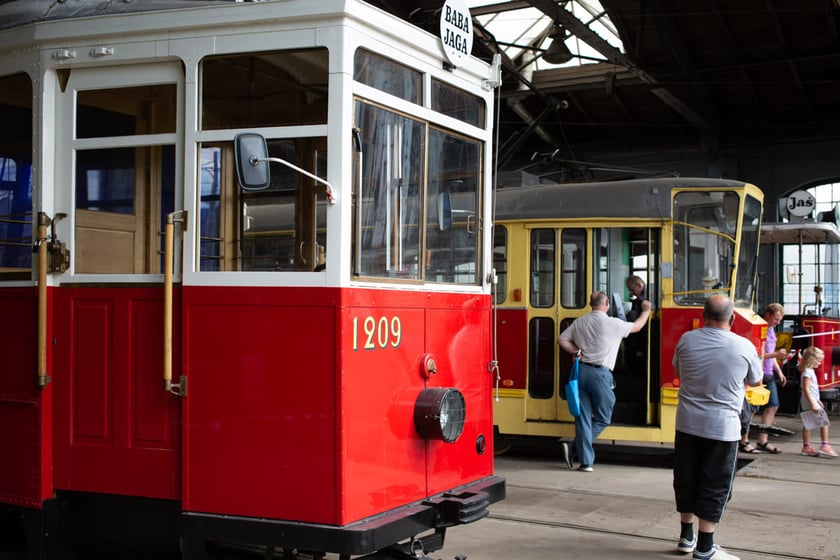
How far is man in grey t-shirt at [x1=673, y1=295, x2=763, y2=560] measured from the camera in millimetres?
5676

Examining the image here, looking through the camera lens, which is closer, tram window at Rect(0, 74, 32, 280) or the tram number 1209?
the tram number 1209

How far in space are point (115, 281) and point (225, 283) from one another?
631 millimetres

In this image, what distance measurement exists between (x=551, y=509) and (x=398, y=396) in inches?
135

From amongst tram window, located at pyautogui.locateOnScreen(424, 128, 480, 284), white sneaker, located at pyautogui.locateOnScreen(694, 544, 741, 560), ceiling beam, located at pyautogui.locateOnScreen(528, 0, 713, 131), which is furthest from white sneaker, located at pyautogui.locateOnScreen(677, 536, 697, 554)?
ceiling beam, located at pyautogui.locateOnScreen(528, 0, 713, 131)

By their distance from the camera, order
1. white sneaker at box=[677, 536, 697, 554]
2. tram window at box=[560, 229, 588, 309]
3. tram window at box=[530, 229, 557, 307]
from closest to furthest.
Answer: white sneaker at box=[677, 536, 697, 554] → tram window at box=[560, 229, 588, 309] → tram window at box=[530, 229, 557, 307]

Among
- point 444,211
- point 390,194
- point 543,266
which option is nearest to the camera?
point 390,194

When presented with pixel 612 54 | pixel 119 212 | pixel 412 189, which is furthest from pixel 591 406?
pixel 612 54

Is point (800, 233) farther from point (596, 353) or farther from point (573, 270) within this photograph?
point (596, 353)

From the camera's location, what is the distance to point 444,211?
5.05 m

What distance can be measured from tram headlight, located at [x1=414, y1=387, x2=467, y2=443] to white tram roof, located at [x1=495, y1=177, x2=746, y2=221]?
538 cm

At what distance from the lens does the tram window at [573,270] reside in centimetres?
983

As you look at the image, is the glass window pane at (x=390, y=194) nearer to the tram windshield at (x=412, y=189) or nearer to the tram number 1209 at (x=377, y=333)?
the tram windshield at (x=412, y=189)

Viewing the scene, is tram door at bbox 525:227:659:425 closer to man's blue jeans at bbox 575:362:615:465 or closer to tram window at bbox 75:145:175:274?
man's blue jeans at bbox 575:362:615:465

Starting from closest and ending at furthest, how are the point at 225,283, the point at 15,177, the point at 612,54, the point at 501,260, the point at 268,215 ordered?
1. the point at 225,283
2. the point at 268,215
3. the point at 15,177
4. the point at 501,260
5. the point at 612,54
